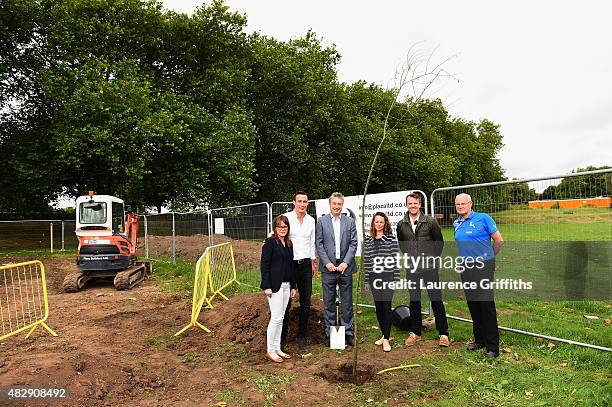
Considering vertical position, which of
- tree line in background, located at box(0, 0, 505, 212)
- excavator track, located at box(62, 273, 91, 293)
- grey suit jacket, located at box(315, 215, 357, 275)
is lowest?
excavator track, located at box(62, 273, 91, 293)

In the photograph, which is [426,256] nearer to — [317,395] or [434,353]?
[434,353]

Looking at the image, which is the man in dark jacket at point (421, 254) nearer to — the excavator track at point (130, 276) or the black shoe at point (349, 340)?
the black shoe at point (349, 340)

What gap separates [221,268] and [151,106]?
11.0m

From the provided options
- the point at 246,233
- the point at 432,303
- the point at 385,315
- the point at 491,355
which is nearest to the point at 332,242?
the point at 385,315

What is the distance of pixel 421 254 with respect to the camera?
566 centimetres

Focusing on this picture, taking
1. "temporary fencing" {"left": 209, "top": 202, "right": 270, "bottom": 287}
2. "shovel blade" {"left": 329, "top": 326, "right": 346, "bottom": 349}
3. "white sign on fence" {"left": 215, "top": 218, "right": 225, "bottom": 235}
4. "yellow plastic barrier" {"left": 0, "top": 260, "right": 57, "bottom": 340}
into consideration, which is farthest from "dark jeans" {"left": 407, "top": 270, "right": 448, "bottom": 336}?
"white sign on fence" {"left": 215, "top": 218, "right": 225, "bottom": 235}

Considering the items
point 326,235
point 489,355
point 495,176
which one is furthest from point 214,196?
point 495,176

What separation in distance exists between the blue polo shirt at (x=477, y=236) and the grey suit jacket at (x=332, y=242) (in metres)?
1.42

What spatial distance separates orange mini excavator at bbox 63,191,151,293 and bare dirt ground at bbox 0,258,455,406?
10.7ft

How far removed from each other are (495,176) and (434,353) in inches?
2024

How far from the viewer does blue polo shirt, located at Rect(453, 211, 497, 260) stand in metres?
5.11

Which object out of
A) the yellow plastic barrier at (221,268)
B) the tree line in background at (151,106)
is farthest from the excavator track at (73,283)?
the tree line in background at (151,106)

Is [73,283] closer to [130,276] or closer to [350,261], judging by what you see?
[130,276]

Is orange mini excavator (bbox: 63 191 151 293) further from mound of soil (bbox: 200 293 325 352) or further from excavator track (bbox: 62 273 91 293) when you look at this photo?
mound of soil (bbox: 200 293 325 352)
